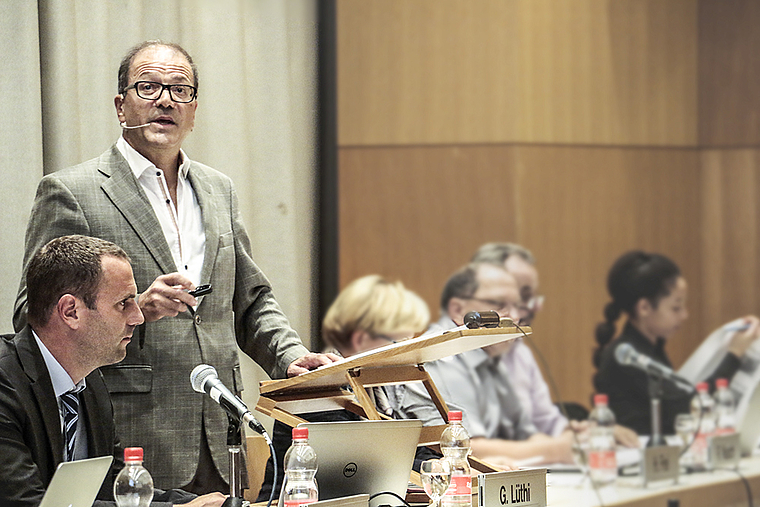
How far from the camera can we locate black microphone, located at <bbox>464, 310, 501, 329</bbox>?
1.68 metres

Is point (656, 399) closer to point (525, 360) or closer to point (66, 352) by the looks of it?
point (525, 360)

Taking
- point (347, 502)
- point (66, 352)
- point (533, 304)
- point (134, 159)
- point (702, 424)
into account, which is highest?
point (134, 159)

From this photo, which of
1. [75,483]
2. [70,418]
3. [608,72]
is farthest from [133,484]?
[608,72]

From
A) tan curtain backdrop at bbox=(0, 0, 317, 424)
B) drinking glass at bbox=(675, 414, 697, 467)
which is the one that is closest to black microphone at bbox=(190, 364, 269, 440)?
tan curtain backdrop at bbox=(0, 0, 317, 424)

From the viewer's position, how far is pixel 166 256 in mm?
2121

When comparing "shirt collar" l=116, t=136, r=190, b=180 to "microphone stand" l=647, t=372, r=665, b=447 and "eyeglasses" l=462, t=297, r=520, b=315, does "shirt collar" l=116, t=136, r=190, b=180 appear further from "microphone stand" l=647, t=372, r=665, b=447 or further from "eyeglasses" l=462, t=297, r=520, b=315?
"microphone stand" l=647, t=372, r=665, b=447

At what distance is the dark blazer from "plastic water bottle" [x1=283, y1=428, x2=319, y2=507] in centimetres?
41

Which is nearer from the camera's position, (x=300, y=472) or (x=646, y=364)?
(x=300, y=472)

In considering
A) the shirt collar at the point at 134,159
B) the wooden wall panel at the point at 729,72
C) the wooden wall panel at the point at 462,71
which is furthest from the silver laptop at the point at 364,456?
the wooden wall panel at the point at 729,72

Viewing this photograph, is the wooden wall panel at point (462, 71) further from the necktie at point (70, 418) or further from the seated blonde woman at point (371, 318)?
the necktie at point (70, 418)

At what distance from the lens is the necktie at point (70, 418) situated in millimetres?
1801

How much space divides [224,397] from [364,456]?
26 centimetres

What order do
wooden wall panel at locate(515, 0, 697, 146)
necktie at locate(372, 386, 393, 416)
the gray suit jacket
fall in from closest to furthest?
the gray suit jacket
necktie at locate(372, 386, 393, 416)
wooden wall panel at locate(515, 0, 697, 146)

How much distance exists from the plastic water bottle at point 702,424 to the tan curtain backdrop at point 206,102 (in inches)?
63.4
